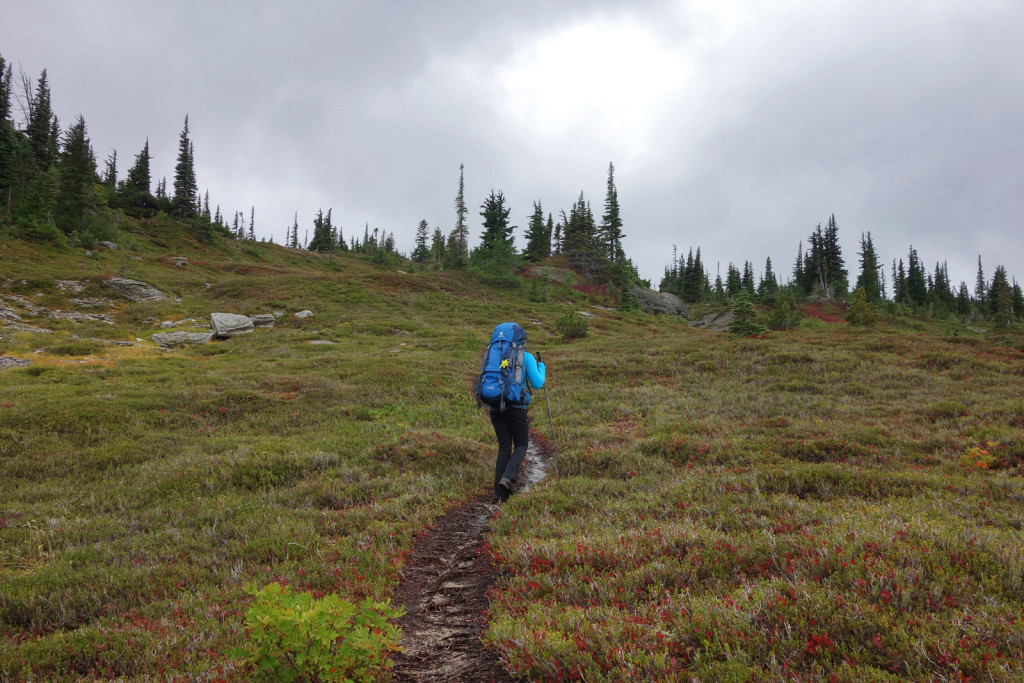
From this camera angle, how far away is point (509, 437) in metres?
8.66

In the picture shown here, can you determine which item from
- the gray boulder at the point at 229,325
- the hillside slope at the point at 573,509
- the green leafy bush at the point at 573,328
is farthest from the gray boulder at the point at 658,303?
the gray boulder at the point at 229,325

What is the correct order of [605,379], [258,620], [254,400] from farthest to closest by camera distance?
[605,379] → [254,400] → [258,620]

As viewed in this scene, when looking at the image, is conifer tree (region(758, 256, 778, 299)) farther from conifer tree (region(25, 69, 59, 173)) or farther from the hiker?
conifer tree (region(25, 69, 59, 173))

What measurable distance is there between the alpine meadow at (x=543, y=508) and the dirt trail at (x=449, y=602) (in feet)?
0.57

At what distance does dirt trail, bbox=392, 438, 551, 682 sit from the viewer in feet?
12.4

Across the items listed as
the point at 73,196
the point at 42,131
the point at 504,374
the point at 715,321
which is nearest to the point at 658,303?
the point at 715,321

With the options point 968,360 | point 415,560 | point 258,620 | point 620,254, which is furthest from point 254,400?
point 620,254

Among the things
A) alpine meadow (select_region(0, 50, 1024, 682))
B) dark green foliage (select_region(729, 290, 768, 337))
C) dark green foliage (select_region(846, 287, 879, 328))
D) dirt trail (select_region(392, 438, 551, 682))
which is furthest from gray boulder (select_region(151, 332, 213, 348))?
dark green foliage (select_region(846, 287, 879, 328))

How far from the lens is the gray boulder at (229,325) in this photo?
99.8 feet

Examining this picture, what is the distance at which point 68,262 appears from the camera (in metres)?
44.3

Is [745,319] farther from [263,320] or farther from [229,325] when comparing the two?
[229,325]

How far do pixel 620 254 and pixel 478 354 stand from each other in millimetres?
59022

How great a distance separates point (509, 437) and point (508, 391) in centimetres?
112

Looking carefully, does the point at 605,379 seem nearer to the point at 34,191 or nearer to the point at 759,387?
the point at 759,387
